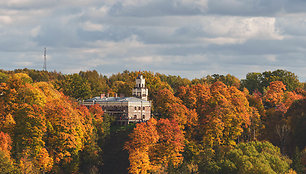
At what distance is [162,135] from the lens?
130m

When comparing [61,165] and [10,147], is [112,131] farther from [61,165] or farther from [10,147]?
[10,147]

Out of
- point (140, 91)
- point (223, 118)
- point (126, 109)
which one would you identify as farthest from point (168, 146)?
point (140, 91)

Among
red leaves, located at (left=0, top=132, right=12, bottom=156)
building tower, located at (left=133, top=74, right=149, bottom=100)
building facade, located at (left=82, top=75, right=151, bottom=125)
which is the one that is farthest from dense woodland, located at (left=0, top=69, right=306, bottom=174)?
building tower, located at (left=133, top=74, right=149, bottom=100)

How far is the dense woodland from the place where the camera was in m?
114

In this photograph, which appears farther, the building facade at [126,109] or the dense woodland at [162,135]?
the building facade at [126,109]

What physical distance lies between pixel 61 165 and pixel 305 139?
56.1 meters

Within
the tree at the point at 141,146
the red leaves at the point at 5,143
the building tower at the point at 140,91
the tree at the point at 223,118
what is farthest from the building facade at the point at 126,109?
the red leaves at the point at 5,143

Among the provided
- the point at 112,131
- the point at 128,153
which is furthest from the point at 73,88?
the point at 128,153

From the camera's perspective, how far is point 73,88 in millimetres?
179000

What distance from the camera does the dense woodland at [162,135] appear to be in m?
114

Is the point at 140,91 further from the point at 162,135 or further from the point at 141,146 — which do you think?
the point at 141,146

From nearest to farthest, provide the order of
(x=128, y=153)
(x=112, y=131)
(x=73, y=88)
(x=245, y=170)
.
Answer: (x=245, y=170), (x=128, y=153), (x=112, y=131), (x=73, y=88)

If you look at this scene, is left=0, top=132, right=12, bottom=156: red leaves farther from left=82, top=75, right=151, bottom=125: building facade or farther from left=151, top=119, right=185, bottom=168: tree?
left=82, top=75, right=151, bottom=125: building facade

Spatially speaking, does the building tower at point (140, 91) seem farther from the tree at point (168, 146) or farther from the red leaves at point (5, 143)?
the red leaves at point (5, 143)
